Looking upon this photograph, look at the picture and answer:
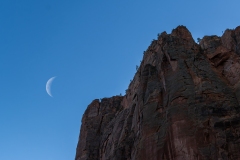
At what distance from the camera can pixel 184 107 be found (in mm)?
31344

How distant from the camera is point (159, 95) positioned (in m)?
36.1

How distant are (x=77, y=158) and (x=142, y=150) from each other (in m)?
32.7

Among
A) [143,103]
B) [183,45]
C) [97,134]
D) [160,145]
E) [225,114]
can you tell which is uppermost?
[183,45]

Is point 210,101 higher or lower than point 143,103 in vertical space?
lower

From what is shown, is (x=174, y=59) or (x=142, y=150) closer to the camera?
(x=142, y=150)

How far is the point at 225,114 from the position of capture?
99.0 feet

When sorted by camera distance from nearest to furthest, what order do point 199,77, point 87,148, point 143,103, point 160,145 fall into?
point 160,145 < point 199,77 < point 143,103 < point 87,148

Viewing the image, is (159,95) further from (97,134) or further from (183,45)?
(97,134)

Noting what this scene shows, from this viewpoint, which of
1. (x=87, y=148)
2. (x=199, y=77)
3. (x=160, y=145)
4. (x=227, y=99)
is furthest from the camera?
(x=87, y=148)

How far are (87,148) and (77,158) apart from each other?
10.3 feet

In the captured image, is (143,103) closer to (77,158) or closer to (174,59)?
(174,59)

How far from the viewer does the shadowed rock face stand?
28.2 m

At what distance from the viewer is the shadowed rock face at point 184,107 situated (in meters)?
28.2

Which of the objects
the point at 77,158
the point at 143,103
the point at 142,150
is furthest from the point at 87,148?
the point at 142,150
